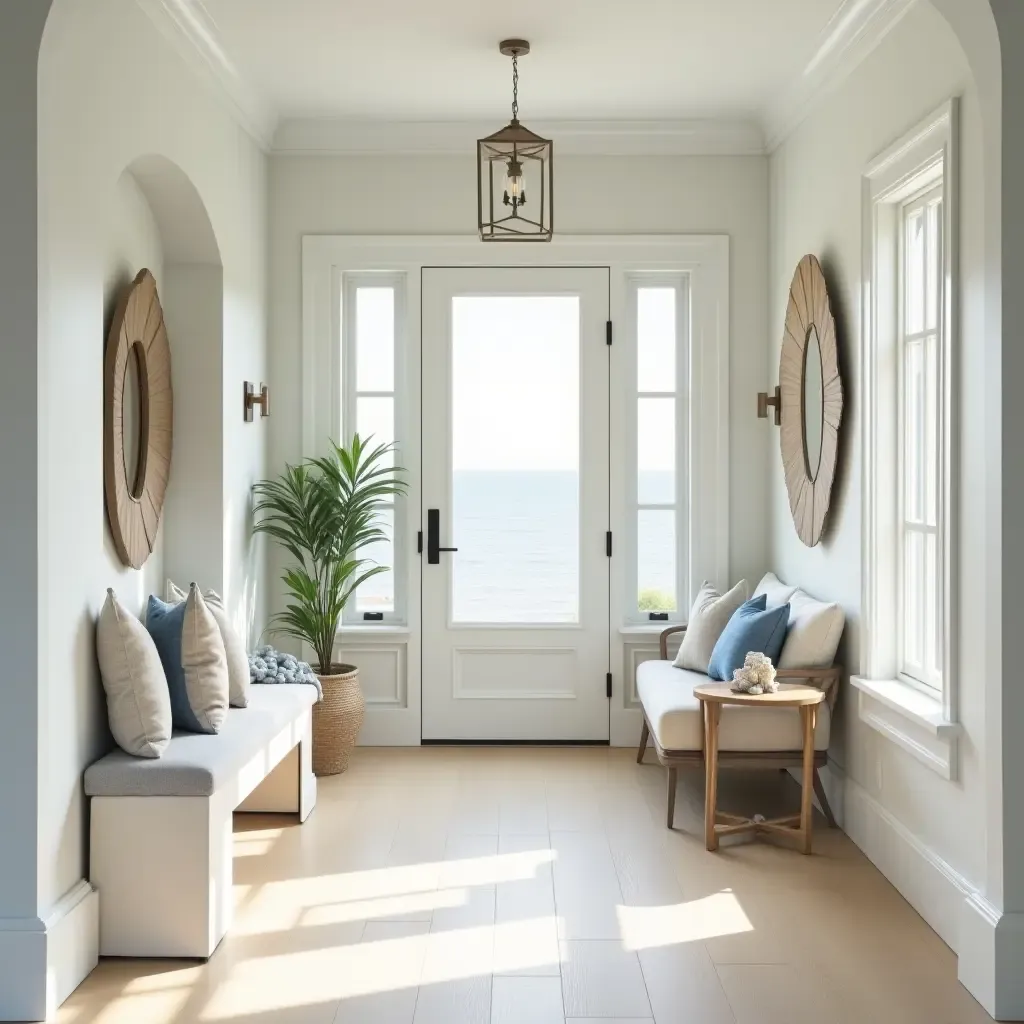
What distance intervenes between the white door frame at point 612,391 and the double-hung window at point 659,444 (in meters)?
0.08

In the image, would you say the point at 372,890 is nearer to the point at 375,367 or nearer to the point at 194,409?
the point at 194,409

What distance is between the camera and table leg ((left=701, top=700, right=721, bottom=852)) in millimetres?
4133

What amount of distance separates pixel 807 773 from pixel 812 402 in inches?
60.2

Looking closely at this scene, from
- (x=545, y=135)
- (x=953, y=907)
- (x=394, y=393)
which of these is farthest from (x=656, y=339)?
(x=953, y=907)

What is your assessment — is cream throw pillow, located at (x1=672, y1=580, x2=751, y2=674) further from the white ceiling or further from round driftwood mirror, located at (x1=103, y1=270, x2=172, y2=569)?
round driftwood mirror, located at (x1=103, y1=270, x2=172, y2=569)

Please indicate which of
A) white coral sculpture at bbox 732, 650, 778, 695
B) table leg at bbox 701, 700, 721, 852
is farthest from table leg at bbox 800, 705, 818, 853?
table leg at bbox 701, 700, 721, 852

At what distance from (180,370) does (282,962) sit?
94.9 inches

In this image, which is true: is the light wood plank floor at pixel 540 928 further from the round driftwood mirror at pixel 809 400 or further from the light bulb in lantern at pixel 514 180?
the light bulb in lantern at pixel 514 180

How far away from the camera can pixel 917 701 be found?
11.9 feet

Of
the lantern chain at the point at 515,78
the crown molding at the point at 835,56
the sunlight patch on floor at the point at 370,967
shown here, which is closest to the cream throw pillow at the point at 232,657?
the sunlight patch on floor at the point at 370,967

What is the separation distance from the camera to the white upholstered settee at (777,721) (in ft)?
13.9

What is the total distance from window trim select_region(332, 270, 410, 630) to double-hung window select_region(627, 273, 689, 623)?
3.66 feet

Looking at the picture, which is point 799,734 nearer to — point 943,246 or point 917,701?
point 917,701

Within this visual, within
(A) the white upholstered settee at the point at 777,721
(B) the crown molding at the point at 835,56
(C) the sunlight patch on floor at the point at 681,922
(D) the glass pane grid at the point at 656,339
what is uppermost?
(B) the crown molding at the point at 835,56
